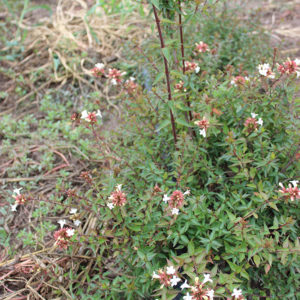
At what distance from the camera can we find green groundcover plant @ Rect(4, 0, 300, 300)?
1854mm

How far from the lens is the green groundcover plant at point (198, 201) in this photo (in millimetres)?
1854

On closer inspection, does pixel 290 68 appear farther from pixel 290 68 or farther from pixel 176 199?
pixel 176 199

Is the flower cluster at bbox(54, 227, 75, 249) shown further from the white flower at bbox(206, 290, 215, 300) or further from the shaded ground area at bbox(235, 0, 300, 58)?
the shaded ground area at bbox(235, 0, 300, 58)

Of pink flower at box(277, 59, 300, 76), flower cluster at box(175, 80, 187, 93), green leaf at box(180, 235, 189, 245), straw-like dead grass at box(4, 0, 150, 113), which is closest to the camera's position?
green leaf at box(180, 235, 189, 245)

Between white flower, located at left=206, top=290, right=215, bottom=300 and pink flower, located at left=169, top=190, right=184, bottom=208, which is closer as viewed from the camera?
white flower, located at left=206, top=290, right=215, bottom=300

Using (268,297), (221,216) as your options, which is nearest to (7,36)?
(221,216)

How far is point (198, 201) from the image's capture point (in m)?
2.00

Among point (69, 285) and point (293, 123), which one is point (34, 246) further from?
point (293, 123)

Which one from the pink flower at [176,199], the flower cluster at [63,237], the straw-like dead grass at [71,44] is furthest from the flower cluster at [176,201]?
the straw-like dead grass at [71,44]

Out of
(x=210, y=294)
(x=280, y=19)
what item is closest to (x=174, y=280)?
(x=210, y=294)

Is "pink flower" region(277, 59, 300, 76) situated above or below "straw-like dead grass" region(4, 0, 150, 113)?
above

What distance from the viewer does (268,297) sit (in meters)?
1.97

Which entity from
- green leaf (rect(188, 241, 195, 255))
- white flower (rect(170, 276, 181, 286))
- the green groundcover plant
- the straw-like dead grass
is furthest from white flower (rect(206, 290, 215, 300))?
the straw-like dead grass

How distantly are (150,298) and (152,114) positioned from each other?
4.55ft
